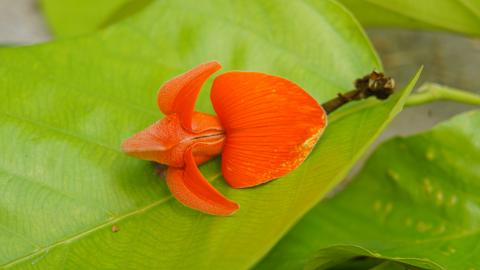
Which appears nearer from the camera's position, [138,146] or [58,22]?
[138,146]

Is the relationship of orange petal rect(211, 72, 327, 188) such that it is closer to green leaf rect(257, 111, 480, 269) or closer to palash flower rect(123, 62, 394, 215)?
palash flower rect(123, 62, 394, 215)

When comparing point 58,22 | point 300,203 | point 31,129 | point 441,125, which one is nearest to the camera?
point 300,203

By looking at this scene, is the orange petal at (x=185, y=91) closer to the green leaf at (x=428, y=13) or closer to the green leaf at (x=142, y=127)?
the green leaf at (x=142, y=127)

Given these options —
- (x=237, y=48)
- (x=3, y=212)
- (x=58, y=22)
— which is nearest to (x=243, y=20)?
(x=237, y=48)

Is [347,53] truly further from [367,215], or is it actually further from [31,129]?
[31,129]

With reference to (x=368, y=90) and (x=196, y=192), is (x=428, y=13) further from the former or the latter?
(x=196, y=192)

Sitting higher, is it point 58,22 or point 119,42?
point 119,42

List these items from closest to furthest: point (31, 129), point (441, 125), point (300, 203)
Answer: point (300, 203) → point (31, 129) → point (441, 125)
